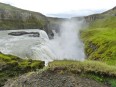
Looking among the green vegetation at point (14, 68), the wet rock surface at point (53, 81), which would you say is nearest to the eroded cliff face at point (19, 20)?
the green vegetation at point (14, 68)

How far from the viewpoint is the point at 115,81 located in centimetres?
2023

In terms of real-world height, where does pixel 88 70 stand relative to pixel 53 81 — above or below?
above

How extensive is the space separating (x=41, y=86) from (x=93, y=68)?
14.3 ft

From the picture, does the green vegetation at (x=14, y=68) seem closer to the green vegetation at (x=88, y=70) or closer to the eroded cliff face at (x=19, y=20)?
the green vegetation at (x=88, y=70)

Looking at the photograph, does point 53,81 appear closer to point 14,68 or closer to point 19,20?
point 14,68

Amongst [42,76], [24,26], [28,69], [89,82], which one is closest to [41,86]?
[42,76]

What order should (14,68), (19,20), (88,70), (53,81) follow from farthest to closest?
(19,20) → (14,68) → (88,70) → (53,81)

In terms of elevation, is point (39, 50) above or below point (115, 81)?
below

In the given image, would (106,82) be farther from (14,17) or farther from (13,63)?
(14,17)

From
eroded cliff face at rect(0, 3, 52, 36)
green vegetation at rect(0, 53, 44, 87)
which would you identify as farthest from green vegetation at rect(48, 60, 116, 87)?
eroded cliff face at rect(0, 3, 52, 36)

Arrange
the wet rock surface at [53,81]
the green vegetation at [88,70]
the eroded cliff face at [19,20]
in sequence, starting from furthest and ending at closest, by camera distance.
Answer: the eroded cliff face at [19,20] < the green vegetation at [88,70] < the wet rock surface at [53,81]

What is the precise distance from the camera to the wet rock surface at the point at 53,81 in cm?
1877


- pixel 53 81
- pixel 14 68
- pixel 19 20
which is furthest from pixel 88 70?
pixel 19 20

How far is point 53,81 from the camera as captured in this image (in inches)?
748
